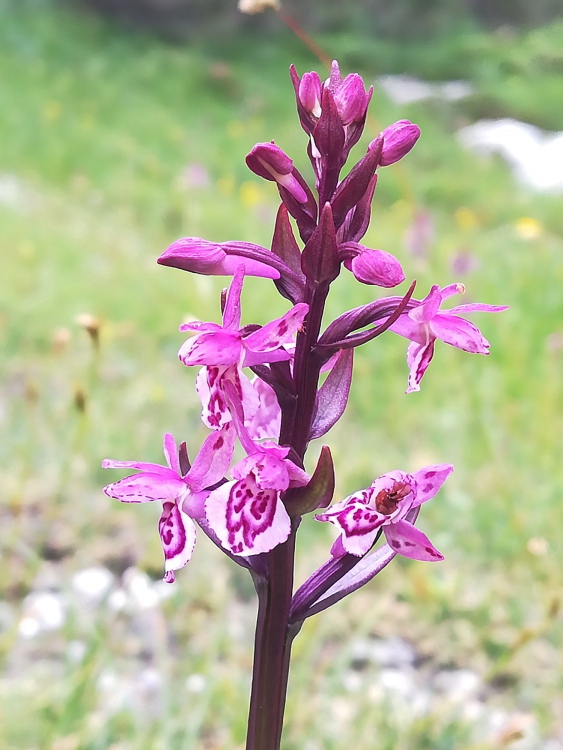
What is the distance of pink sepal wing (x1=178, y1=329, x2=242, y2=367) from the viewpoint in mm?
486

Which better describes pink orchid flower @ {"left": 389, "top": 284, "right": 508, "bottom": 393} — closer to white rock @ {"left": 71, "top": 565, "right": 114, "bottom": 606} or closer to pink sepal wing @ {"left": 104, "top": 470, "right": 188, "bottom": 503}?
pink sepal wing @ {"left": 104, "top": 470, "right": 188, "bottom": 503}

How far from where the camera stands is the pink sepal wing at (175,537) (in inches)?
19.6

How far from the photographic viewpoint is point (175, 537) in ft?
1.68

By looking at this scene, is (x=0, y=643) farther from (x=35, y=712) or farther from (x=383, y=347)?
(x=383, y=347)

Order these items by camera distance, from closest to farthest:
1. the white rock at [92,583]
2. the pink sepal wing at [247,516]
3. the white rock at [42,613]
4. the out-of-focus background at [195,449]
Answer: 1. the pink sepal wing at [247,516]
2. the out-of-focus background at [195,449]
3. the white rock at [42,613]
4. the white rock at [92,583]

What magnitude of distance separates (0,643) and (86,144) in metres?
4.14

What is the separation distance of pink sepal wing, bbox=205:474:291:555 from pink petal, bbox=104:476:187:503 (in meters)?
0.04

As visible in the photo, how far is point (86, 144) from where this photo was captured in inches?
185

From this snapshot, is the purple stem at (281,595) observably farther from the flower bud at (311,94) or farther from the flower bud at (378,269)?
the flower bud at (311,94)

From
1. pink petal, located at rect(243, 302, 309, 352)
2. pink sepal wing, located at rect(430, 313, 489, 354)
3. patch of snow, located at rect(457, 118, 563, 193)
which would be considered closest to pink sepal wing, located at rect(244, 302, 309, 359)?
pink petal, located at rect(243, 302, 309, 352)

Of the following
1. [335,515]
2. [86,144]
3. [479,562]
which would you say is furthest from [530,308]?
[86,144]

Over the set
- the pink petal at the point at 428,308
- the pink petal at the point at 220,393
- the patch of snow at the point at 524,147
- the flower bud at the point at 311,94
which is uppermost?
the patch of snow at the point at 524,147

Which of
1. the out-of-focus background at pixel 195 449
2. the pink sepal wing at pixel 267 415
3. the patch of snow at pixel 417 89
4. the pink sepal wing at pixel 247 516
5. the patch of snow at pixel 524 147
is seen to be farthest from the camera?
the patch of snow at pixel 417 89

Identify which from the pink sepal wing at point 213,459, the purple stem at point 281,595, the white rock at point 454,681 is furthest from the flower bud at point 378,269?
the white rock at point 454,681
